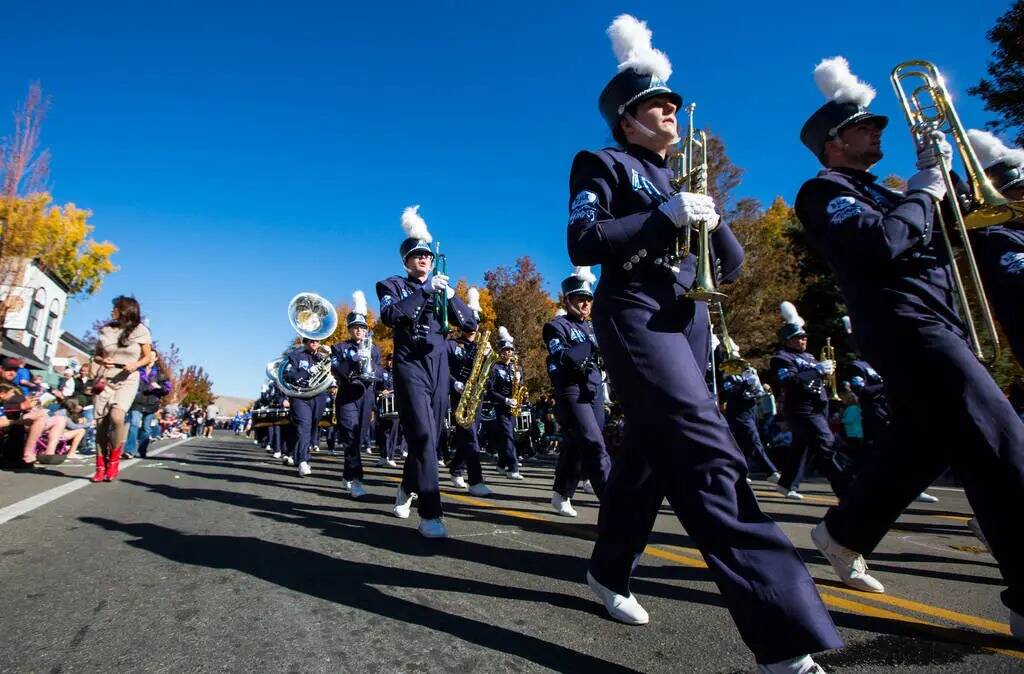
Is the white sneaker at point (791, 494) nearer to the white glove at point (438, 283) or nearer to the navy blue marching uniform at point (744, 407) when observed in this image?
the navy blue marching uniform at point (744, 407)

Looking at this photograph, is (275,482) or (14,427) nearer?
(275,482)

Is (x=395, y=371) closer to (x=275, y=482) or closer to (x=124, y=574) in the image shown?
(x=124, y=574)

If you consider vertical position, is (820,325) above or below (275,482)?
above

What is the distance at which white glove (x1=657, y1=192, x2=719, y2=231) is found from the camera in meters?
2.09

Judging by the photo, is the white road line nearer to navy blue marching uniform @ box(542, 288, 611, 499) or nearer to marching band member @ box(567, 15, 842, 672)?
navy blue marching uniform @ box(542, 288, 611, 499)

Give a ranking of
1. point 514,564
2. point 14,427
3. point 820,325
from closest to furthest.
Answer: point 514,564, point 14,427, point 820,325

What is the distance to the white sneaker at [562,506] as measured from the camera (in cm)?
524

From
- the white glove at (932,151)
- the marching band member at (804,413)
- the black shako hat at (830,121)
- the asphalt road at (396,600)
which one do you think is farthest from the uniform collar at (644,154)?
the marching band member at (804,413)

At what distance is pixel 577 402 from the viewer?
5320mm

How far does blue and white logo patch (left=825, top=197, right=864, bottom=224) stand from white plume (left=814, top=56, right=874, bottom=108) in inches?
29.6

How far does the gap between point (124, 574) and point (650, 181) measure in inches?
117

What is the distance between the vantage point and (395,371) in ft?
15.1

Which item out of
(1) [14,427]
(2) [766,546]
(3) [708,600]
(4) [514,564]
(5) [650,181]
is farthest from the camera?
(1) [14,427]

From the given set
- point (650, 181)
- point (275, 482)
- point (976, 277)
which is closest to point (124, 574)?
point (650, 181)
